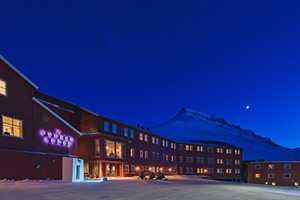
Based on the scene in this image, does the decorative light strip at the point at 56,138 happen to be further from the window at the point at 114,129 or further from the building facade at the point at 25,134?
the window at the point at 114,129

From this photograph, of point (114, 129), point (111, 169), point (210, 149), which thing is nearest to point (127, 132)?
point (114, 129)

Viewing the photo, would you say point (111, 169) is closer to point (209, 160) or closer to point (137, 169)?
point (137, 169)

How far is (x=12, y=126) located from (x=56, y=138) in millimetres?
6815

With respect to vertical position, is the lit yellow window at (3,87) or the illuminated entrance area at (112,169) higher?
the lit yellow window at (3,87)

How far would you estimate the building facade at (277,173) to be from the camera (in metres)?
78.2

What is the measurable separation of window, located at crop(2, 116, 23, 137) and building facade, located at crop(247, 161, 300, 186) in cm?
6573

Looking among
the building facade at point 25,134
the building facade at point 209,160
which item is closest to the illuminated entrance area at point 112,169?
the building facade at point 25,134

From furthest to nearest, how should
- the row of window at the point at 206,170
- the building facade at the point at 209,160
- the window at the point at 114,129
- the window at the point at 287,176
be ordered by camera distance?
the row of window at the point at 206,170 < the building facade at the point at 209,160 < the window at the point at 287,176 < the window at the point at 114,129

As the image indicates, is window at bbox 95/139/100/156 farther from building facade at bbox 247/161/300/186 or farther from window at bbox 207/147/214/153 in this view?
window at bbox 207/147/214/153

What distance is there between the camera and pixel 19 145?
32156mm

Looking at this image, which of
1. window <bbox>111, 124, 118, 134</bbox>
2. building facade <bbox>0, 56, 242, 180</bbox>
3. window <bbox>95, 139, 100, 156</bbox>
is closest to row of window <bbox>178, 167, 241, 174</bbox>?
building facade <bbox>0, 56, 242, 180</bbox>

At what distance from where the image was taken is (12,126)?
31.8 m

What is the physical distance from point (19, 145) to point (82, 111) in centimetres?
2218

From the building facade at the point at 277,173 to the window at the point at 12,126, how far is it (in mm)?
65731
